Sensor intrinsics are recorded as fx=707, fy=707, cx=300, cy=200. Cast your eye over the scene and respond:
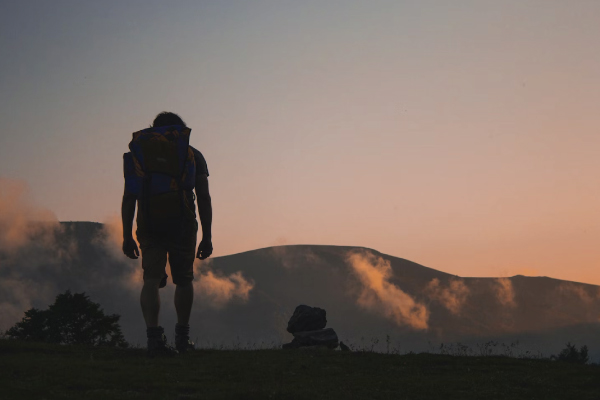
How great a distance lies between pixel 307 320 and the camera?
2355 cm

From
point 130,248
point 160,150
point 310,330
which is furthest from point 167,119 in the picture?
point 310,330

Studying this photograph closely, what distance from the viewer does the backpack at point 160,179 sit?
10.6 m

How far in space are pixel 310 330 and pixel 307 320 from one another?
1.80ft

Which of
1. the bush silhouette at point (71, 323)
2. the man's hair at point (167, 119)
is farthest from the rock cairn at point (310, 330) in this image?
the bush silhouette at point (71, 323)

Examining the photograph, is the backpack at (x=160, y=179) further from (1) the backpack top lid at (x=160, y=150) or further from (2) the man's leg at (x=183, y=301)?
(2) the man's leg at (x=183, y=301)

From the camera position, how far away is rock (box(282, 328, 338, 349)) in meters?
20.7

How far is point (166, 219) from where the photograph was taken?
35.0ft

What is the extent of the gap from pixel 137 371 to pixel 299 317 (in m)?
15.1

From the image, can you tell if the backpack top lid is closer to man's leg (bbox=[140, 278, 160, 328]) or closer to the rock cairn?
man's leg (bbox=[140, 278, 160, 328])

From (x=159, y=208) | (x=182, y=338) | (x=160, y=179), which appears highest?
(x=160, y=179)

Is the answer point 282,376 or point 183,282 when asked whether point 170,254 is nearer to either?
point 183,282

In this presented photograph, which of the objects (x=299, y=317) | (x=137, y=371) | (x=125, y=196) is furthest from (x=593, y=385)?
(x=299, y=317)

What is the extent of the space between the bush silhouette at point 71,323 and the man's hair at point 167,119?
33420mm

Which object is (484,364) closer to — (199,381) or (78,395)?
(199,381)
